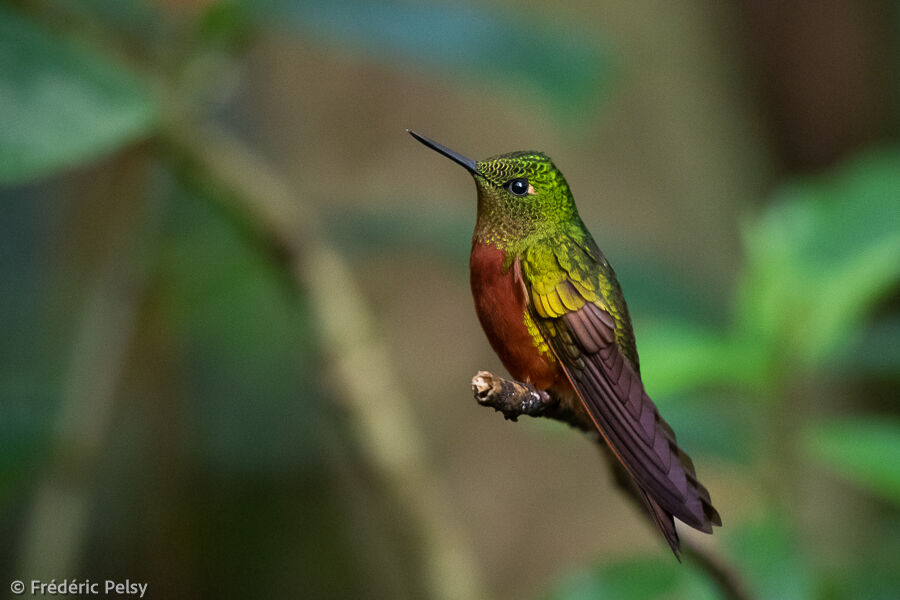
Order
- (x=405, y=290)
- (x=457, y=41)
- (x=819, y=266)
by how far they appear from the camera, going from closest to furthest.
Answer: (x=819, y=266)
(x=457, y=41)
(x=405, y=290)

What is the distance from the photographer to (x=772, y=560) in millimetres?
1539

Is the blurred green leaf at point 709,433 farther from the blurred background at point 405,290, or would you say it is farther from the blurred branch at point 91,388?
the blurred branch at point 91,388

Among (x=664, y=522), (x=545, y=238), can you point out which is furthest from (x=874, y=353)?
(x=664, y=522)

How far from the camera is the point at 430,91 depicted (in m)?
3.11

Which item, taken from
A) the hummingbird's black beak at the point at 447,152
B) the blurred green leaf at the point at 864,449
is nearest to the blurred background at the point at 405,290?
the blurred green leaf at the point at 864,449

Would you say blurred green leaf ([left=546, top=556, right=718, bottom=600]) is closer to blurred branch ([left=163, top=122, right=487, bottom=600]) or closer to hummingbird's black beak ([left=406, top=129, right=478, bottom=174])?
blurred branch ([left=163, top=122, right=487, bottom=600])

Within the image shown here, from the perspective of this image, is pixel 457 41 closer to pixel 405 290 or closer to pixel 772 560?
pixel 405 290

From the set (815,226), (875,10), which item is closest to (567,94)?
(815,226)

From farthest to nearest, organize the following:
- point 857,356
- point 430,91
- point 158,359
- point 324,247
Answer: point 430,91
point 158,359
point 857,356
point 324,247

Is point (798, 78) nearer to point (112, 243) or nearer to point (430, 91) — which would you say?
point (430, 91)

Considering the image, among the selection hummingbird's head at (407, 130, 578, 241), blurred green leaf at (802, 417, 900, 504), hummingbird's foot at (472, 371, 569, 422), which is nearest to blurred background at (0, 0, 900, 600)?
blurred green leaf at (802, 417, 900, 504)

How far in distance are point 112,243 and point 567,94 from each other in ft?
3.83

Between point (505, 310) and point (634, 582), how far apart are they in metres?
0.86

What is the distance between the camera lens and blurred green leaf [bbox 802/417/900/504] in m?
1.67
